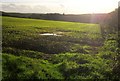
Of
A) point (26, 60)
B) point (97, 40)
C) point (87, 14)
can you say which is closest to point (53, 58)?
point (26, 60)

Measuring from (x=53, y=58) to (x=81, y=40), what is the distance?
14.2 m

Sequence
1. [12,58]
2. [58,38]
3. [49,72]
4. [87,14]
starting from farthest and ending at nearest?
[87,14] → [58,38] → [12,58] → [49,72]

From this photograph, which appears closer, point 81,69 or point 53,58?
point 81,69

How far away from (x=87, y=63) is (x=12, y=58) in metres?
7.24

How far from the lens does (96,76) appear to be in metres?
23.5

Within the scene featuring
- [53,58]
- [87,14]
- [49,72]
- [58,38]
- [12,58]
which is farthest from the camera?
[87,14]

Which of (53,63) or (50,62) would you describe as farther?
(50,62)

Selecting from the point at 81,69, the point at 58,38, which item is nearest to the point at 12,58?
the point at 81,69

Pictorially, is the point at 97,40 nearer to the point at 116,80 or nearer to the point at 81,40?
the point at 81,40

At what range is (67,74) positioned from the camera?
77.5 feet

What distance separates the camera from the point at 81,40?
42.7 metres

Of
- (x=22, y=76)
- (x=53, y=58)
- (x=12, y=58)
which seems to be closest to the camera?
(x=22, y=76)

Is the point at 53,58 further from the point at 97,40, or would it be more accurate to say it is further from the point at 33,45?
the point at 97,40

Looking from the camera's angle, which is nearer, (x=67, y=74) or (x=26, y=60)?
(x=67, y=74)
